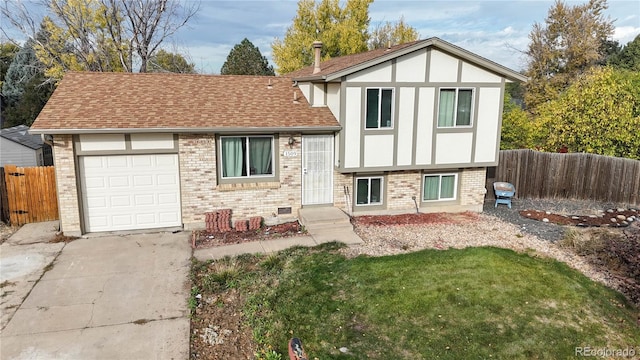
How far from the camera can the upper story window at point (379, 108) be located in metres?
11.7

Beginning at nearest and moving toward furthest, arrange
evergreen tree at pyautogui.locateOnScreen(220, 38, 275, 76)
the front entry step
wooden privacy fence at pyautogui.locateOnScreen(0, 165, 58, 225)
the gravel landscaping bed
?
the front entry step
the gravel landscaping bed
wooden privacy fence at pyautogui.locateOnScreen(0, 165, 58, 225)
evergreen tree at pyautogui.locateOnScreen(220, 38, 275, 76)

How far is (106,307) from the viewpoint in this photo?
740cm

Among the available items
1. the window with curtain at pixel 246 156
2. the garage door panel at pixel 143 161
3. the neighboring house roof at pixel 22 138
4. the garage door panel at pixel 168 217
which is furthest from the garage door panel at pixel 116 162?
the neighboring house roof at pixel 22 138

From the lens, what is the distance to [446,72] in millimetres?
12016

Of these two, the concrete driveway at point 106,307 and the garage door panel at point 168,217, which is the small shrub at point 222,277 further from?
the garage door panel at point 168,217

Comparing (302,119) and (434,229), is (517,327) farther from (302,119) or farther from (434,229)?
(302,119)

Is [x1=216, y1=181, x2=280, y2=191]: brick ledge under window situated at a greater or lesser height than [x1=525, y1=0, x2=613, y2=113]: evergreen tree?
lesser

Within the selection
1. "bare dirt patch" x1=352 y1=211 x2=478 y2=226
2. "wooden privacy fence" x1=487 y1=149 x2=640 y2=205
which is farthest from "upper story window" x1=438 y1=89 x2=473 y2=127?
"wooden privacy fence" x1=487 y1=149 x2=640 y2=205

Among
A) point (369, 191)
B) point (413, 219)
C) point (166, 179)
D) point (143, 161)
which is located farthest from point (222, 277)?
point (413, 219)

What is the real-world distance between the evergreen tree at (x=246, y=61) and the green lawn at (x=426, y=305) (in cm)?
2740

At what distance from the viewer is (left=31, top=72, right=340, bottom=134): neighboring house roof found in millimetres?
10625

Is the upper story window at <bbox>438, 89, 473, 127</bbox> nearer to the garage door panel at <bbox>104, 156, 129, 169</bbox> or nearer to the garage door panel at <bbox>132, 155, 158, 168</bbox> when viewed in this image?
the garage door panel at <bbox>132, 155, 158, 168</bbox>

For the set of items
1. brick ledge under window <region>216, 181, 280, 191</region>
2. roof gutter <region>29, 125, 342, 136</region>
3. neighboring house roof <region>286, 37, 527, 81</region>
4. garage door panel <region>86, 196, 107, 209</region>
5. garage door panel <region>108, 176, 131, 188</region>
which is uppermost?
neighboring house roof <region>286, 37, 527, 81</region>

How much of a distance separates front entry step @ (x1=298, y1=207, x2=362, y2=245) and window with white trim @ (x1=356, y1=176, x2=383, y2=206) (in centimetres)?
96
